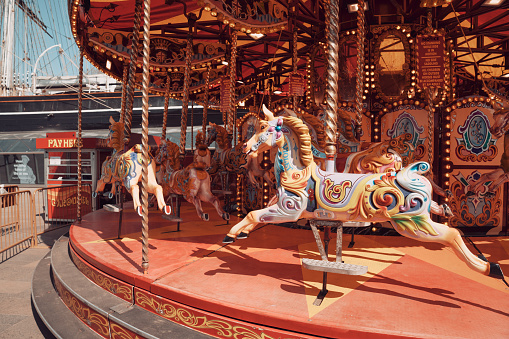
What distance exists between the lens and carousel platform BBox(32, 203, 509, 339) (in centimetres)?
278

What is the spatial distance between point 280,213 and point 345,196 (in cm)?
67

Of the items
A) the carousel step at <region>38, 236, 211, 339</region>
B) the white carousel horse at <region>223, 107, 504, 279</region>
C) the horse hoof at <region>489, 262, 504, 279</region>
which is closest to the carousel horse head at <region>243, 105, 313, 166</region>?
the white carousel horse at <region>223, 107, 504, 279</region>

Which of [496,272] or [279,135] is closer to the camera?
[496,272]

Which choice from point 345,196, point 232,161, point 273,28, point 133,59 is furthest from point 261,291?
point 232,161

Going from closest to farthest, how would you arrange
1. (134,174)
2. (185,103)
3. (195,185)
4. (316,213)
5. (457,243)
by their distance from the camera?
(457,243) < (316,213) < (134,174) < (195,185) < (185,103)

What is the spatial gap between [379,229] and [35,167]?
2287 cm

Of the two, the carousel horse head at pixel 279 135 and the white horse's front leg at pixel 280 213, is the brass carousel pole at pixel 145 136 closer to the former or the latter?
the white horse's front leg at pixel 280 213

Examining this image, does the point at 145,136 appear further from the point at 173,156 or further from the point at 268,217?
the point at 173,156

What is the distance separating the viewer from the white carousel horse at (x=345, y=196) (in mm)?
3018

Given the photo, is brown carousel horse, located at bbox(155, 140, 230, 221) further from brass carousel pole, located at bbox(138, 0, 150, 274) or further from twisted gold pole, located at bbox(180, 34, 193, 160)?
brass carousel pole, located at bbox(138, 0, 150, 274)

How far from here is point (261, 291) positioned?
11.1 feet

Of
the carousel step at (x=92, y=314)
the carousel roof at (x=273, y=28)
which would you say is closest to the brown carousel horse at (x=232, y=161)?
the carousel roof at (x=273, y=28)

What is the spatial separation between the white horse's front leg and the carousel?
0.01m

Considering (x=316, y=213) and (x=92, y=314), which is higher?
(x=316, y=213)
